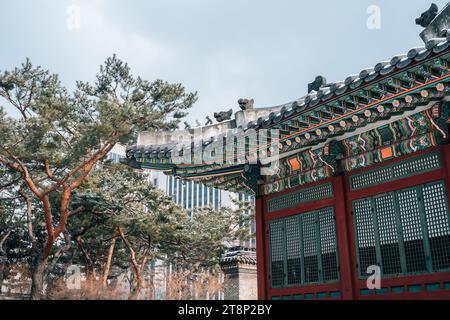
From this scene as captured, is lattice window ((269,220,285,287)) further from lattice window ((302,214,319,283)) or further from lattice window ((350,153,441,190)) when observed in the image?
lattice window ((350,153,441,190))

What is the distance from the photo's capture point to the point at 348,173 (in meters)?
8.63

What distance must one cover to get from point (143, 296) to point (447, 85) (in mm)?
24729

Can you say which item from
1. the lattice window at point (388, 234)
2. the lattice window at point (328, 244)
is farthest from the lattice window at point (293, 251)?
the lattice window at point (388, 234)

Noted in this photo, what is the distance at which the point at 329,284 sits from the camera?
8.55 metres

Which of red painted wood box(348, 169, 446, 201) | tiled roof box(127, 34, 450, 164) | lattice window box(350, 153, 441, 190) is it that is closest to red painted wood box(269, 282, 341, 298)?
red painted wood box(348, 169, 446, 201)

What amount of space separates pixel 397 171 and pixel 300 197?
90.3 inches

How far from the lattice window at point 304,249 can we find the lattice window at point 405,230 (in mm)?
651

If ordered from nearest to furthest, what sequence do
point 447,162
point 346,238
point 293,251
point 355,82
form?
point 355,82 < point 447,162 < point 346,238 < point 293,251

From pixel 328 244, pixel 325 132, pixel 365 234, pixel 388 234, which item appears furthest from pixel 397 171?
pixel 328 244

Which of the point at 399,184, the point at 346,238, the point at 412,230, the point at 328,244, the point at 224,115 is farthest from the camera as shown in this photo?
the point at 224,115

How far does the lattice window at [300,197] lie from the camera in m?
8.99

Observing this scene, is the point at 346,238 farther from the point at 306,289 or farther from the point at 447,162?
the point at 447,162
